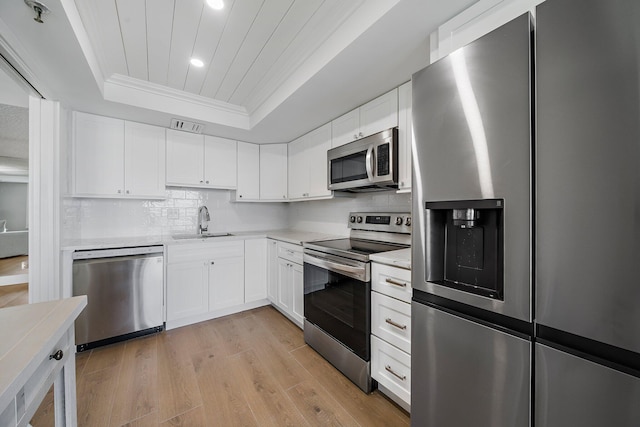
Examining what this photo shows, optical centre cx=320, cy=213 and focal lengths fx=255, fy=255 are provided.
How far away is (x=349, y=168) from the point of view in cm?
232

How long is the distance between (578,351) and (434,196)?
62 centimetres

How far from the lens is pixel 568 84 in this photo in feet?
2.35

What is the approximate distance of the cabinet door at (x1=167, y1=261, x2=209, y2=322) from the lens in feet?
8.55

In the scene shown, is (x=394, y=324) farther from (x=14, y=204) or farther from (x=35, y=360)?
(x=14, y=204)

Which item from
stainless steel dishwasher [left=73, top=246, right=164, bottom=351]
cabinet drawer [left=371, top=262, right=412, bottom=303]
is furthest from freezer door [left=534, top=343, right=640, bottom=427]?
stainless steel dishwasher [left=73, top=246, right=164, bottom=351]

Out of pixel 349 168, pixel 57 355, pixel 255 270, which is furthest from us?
pixel 255 270

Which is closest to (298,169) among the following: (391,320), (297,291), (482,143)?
(297,291)

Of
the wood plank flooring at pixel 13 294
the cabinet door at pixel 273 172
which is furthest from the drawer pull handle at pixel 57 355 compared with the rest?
the cabinet door at pixel 273 172

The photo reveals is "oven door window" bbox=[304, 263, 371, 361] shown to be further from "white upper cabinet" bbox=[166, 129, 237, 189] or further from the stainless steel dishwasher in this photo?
"white upper cabinet" bbox=[166, 129, 237, 189]

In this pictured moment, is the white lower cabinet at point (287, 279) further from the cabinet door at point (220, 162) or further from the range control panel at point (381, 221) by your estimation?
the cabinet door at point (220, 162)

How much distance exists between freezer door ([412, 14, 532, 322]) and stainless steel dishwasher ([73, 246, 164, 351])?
2.50 metres

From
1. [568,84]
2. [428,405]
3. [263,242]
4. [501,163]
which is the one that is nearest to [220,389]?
[428,405]

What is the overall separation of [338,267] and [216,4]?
5.95ft

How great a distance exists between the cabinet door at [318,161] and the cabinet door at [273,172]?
578 millimetres
